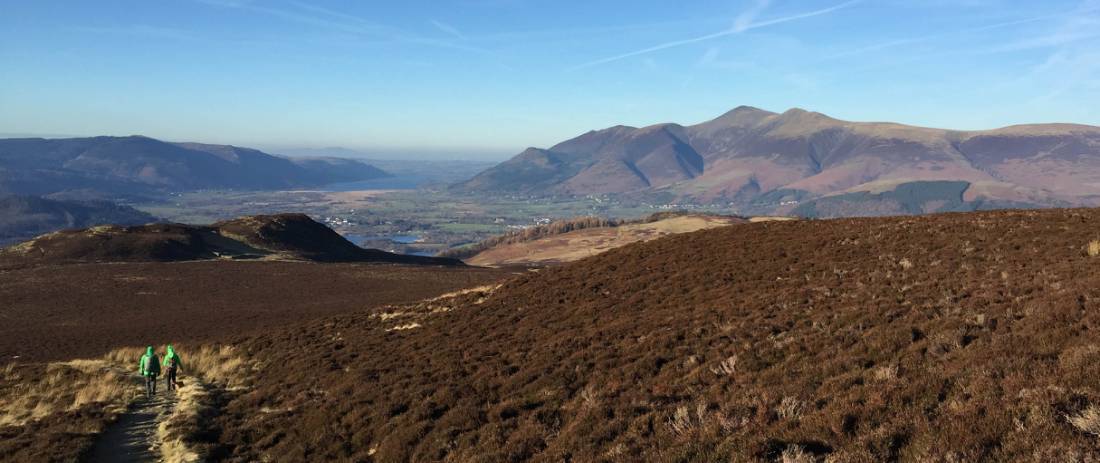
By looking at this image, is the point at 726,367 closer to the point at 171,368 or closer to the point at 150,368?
the point at 150,368

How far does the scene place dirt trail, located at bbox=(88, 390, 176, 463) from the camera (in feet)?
55.9

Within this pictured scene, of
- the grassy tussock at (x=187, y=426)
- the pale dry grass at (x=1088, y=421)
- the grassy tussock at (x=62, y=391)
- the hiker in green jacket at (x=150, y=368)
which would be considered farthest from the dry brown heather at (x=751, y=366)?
the grassy tussock at (x=62, y=391)

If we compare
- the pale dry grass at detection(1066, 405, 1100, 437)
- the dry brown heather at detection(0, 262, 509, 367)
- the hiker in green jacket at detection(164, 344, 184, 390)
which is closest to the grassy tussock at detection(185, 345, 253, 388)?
the hiker in green jacket at detection(164, 344, 184, 390)

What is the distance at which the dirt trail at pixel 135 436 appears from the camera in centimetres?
1703

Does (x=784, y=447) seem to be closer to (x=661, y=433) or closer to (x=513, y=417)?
(x=661, y=433)

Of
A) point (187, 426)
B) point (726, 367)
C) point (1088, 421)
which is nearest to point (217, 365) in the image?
point (187, 426)

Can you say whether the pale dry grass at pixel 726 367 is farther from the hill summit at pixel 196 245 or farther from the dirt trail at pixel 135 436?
the hill summit at pixel 196 245

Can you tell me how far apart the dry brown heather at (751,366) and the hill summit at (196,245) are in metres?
77.1

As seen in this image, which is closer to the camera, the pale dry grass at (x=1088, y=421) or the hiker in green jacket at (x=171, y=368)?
the pale dry grass at (x=1088, y=421)

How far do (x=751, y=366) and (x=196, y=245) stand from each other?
4400 inches

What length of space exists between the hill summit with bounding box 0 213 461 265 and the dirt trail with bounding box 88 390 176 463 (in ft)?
267

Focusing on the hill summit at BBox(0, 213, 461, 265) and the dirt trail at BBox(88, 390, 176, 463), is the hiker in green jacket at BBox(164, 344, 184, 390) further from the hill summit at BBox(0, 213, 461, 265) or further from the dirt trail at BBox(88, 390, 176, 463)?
the hill summit at BBox(0, 213, 461, 265)

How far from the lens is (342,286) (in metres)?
65.8

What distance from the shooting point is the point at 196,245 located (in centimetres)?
10175
